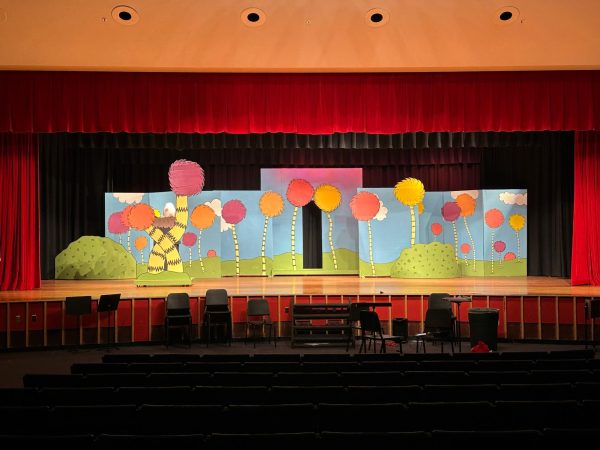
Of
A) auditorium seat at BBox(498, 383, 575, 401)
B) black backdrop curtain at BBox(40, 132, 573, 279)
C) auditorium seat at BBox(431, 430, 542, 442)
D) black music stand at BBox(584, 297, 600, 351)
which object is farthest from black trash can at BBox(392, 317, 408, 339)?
auditorium seat at BBox(431, 430, 542, 442)

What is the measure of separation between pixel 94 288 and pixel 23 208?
200cm

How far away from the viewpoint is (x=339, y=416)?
3980 millimetres

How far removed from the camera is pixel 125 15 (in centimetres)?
1023

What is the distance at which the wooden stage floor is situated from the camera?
1138 centimetres

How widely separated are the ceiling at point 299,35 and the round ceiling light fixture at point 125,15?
0.02 m

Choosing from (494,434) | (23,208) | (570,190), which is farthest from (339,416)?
(570,190)

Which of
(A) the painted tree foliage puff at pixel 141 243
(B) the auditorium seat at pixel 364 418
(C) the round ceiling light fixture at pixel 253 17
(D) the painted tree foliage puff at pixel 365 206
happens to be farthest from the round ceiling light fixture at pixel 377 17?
(A) the painted tree foliage puff at pixel 141 243

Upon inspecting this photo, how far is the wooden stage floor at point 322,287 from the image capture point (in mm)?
11375

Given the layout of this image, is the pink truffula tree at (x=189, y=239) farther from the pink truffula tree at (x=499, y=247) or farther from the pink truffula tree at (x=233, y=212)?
the pink truffula tree at (x=499, y=247)

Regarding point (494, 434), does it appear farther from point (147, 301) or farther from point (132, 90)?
point (132, 90)

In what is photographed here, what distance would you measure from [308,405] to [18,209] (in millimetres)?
9818

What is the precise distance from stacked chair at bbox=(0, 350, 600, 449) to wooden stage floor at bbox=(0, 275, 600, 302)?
5.24m

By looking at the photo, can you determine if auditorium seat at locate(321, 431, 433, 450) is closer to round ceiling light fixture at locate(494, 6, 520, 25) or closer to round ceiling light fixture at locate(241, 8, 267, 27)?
round ceiling light fixture at locate(241, 8, 267, 27)

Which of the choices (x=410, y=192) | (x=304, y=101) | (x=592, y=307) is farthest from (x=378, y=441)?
(x=410, y=192)
